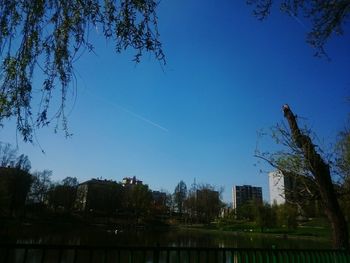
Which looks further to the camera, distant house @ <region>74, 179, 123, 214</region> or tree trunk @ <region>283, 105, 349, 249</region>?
distant house @ <region>74, 179, 123, 214</region>

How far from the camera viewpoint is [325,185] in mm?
10266

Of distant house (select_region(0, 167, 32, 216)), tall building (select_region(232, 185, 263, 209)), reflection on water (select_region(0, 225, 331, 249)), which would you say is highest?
tall building (select_region(232, 185, 263, 209))

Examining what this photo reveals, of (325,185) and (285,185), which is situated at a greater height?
(285,185)

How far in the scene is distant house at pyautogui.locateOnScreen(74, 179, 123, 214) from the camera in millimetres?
102500

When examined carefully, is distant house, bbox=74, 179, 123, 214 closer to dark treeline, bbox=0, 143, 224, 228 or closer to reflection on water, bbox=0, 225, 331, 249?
dark treeline, bbox=0, 143, 224, 228

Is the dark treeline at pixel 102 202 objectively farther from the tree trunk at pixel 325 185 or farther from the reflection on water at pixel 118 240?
the tree trunk at pixel 325 185

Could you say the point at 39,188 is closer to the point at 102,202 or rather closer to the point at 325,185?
the point at 102,202

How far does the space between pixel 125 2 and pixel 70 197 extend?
95515mm

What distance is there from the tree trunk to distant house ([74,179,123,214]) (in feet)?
314

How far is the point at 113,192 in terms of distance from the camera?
106 m

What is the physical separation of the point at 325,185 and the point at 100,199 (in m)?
98.2

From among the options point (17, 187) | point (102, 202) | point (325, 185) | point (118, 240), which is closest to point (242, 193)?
point (102, 202)

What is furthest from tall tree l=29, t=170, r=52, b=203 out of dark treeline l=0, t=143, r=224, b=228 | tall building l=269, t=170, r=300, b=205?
tall building l=269, t=170, r=300, b=205

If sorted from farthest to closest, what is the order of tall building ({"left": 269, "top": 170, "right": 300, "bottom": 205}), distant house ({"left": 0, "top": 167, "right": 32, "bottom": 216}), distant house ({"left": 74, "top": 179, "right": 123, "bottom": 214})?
distant house ({"left": 74, "top": 179, "right": 123, "bottom": 214})
distant house ({"left": 0, "top": 167, "right": 32, "bottom": 216})
tall building ({"left": 269, "top": 170, "right": 300, "bottom": 205})
